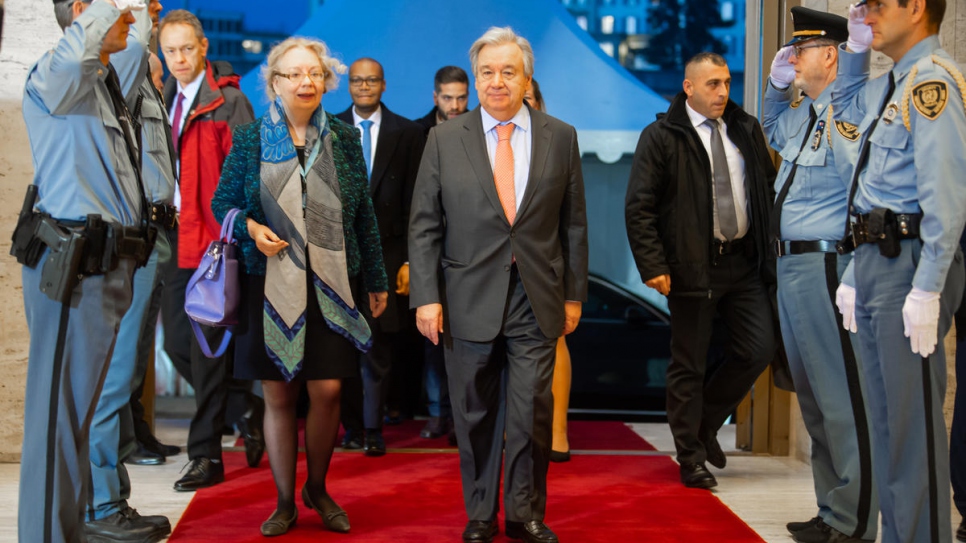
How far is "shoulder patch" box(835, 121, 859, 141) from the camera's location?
3.48 m

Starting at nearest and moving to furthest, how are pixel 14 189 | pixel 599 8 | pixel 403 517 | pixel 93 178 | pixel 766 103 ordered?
pixel 93 178, pixel 403 517, pixel 766 103, pixel 14 189, pixel 599 8

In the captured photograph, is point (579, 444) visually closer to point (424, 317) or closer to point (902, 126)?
point (424, 317)

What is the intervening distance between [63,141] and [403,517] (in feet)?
5.85

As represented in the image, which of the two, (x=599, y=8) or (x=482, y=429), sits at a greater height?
(x=599, y=8)

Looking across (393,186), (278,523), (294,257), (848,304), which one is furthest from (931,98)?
(393,186)

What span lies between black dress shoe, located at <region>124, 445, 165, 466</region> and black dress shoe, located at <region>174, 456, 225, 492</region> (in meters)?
0.44

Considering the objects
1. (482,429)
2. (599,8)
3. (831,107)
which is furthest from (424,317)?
(599,8)

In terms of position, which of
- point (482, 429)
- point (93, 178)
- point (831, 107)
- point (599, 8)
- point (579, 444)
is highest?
point (599, 8)

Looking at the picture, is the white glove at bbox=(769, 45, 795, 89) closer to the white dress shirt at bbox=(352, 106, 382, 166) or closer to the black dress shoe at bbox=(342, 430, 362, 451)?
the white dress shirt at bbox=(352, 106, 382, 166)

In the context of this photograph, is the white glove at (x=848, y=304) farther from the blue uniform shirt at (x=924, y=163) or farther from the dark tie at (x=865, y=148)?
the blue uniform shirt at (x=924, y=163)

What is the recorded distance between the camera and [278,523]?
3.63m

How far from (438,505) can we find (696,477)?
1107 millimetres

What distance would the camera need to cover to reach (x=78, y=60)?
286 centimetres

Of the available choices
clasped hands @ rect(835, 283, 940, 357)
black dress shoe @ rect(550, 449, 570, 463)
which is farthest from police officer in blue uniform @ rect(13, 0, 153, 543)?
black dress shoe @ rect(550, 449, 570, 463)
